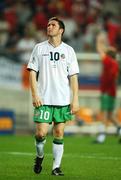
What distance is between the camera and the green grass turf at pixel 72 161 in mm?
11258

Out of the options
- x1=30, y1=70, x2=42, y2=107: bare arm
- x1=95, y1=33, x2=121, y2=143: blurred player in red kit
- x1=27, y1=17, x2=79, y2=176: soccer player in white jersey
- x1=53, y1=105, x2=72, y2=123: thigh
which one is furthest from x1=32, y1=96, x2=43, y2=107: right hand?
x1=95, y1=33, x2=121, y2=143: blurred player in red kit

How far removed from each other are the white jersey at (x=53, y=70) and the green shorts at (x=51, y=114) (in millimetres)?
75

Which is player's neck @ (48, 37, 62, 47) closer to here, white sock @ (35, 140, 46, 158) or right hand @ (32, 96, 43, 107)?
right hand @ (32, 96, 43, 107)

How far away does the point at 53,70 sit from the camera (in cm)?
1109

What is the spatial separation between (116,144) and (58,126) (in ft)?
23.2

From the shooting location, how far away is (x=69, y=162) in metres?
13.5

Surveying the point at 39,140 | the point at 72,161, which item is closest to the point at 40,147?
the point at 39,140

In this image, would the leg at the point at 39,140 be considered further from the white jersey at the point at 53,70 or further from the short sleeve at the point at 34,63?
the short sleeve at the point at 34,63

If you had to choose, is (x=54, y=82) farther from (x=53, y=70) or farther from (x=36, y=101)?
(x=36, y=101)

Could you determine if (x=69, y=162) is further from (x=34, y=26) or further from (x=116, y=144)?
(x=34, y=26)

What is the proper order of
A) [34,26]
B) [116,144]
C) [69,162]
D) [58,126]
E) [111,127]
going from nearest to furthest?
[58,126], [69,162], [116,144], [111,127], [34,26]

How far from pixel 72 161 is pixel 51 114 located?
8.86 feet

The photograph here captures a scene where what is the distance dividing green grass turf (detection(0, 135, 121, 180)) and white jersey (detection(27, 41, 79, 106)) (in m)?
1.14

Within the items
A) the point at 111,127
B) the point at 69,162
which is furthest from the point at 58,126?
the point at 111,127
